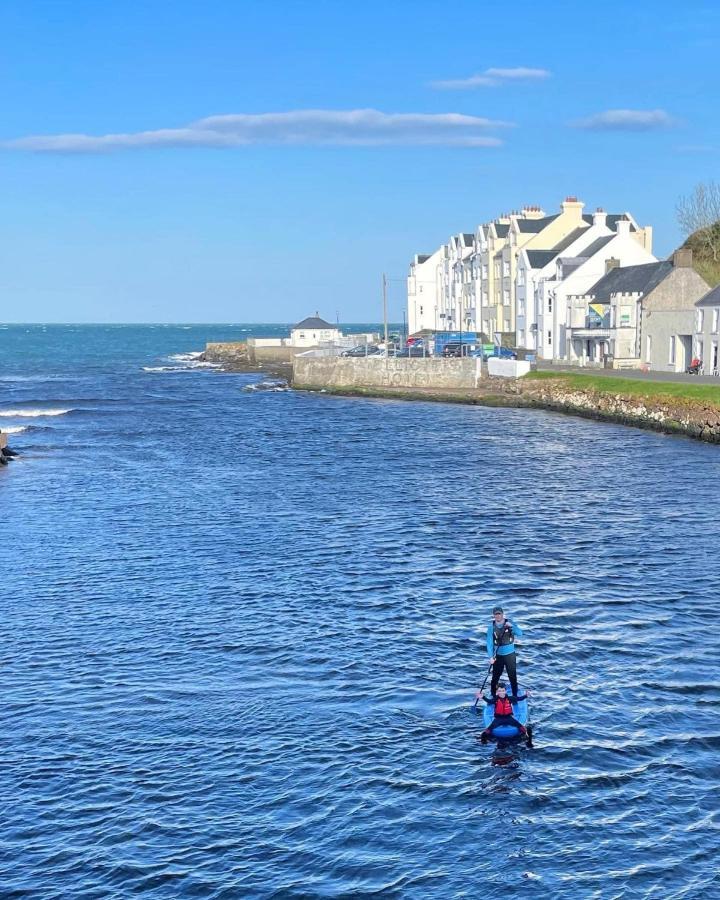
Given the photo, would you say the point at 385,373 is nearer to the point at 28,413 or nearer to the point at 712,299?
the point at 28,413

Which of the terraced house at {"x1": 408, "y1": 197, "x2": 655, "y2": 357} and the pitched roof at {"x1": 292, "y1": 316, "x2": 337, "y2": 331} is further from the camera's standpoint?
the pitched roof at {"x1": 292, "y1": 316, "x2": 337, "y2": 331}

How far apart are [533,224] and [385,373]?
1391 inches

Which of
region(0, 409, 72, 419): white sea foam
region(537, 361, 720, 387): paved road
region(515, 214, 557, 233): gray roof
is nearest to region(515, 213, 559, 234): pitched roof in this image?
region(515, 214, 557, 233): gray roof

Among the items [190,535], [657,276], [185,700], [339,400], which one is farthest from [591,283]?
[185,700]

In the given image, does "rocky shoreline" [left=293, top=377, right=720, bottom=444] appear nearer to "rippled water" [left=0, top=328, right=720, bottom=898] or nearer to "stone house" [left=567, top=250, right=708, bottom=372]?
"stone house" [left=567, top=250, right=708, bottom=372]

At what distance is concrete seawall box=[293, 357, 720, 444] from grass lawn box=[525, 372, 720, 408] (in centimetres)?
28

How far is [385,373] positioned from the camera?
373 feet

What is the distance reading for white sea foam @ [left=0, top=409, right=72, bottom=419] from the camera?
98525mm

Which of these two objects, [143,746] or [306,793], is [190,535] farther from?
[306,793]

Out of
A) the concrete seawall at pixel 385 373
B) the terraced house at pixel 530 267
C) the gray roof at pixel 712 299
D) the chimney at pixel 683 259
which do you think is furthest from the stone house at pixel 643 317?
the concrete seawall at pixel 385 373

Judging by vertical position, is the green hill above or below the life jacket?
above

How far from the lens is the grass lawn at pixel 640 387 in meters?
71.1

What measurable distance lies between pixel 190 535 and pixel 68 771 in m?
22.0

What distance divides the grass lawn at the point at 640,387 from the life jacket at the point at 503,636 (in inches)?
1859
